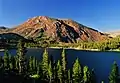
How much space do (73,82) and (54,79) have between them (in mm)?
10182

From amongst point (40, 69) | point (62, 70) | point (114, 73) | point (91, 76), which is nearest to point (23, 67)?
point (40, 69)

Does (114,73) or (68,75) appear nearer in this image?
(114,73)

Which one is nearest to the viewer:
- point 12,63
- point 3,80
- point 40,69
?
point 3,80

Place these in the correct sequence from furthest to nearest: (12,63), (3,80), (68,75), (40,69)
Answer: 1. (12,63)
2. (40,69)
3. (68,75)
4. (3,80)

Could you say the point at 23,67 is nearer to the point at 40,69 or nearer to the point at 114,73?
the point at 40,69

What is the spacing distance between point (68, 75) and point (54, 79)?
816cm

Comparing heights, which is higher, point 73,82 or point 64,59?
point 64,59

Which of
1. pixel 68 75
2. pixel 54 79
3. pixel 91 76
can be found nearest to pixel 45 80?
pixel 54 79

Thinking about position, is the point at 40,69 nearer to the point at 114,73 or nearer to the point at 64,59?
the point at 64,59

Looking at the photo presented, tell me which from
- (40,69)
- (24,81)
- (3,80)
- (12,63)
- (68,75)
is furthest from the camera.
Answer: (12,63)

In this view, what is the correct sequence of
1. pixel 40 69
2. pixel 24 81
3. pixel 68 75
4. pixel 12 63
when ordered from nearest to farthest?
pixel 24 81, pixel 68 75, pixel 40 69, pixel 12 63

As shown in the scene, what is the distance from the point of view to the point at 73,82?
12694cm

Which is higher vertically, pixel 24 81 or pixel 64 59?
pixel 64 59

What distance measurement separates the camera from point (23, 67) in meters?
133
